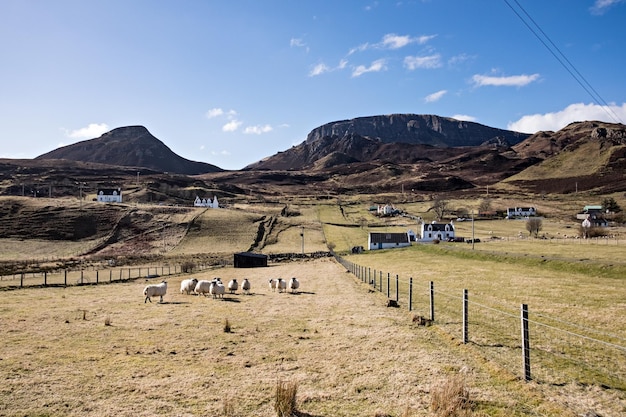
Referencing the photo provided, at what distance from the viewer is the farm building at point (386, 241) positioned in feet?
326

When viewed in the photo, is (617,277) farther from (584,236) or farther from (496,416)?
(584,236)

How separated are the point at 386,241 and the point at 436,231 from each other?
18.6 meters

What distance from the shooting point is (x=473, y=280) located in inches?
1389


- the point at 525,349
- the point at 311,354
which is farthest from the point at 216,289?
the point at 525,349

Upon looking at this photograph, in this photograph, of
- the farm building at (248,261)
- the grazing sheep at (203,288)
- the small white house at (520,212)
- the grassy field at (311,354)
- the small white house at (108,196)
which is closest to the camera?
the grassy field at (311,354)

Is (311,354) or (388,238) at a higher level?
(388,238)

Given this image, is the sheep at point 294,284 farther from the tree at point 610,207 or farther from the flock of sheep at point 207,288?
the tree at point 610,207

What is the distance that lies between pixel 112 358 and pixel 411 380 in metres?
9.50

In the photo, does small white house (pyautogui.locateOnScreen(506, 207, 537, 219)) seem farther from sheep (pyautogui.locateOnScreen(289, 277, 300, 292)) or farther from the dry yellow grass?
the dry yellow grass

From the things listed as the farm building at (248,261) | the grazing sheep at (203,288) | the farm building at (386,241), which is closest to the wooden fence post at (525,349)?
the grazing sheep at (203,288)

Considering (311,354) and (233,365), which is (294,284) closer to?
(311,354)

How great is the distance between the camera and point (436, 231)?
366 ft

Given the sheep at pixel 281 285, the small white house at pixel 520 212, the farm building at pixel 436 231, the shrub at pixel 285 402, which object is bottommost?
the sheep at pixel 281 285

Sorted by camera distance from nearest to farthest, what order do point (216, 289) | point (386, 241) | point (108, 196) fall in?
point (216, 289), point (386, 241), point (108, 196)
